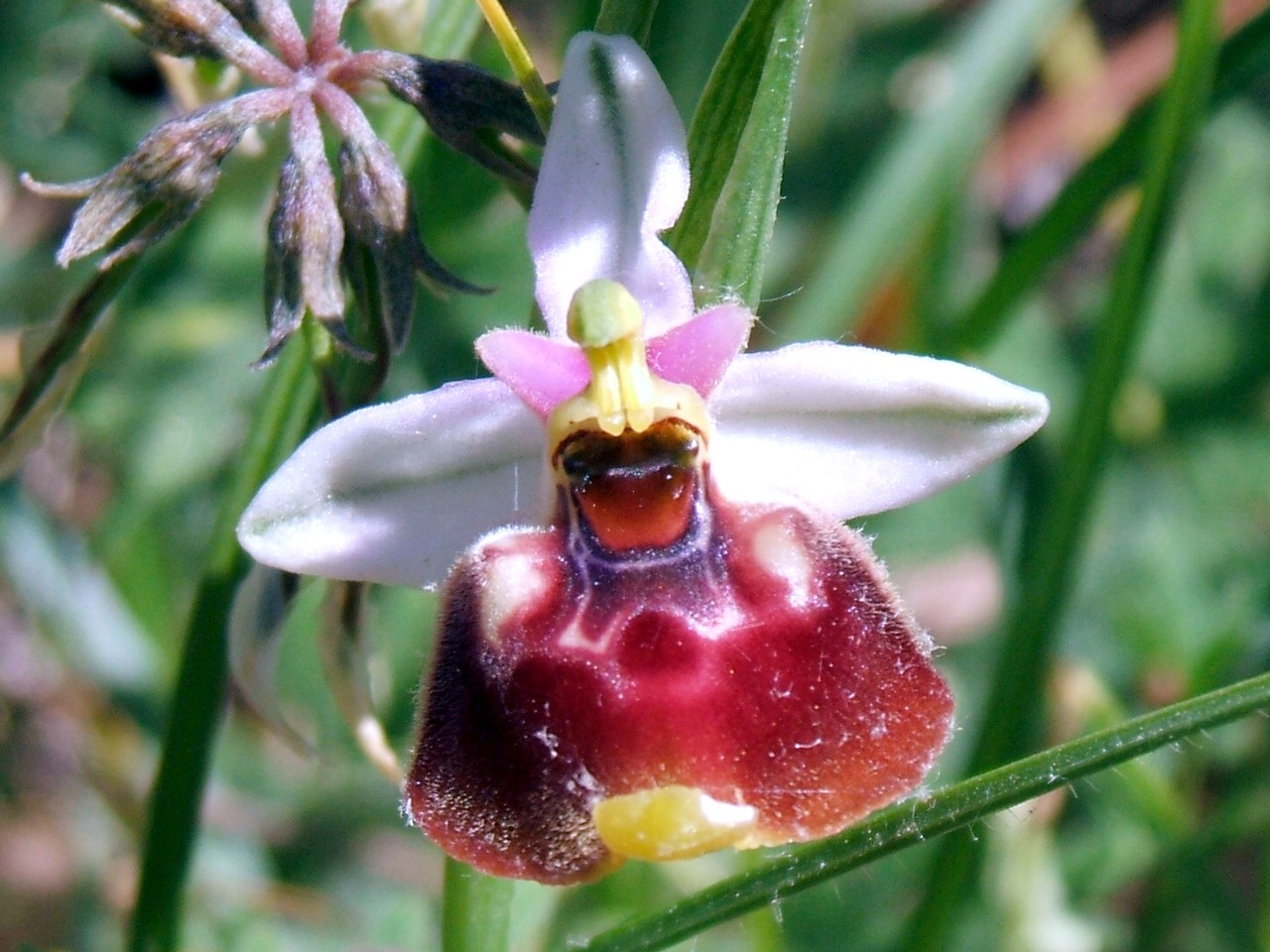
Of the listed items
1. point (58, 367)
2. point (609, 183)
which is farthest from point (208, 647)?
point (609, 183)

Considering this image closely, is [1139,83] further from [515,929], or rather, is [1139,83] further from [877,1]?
[515,929]

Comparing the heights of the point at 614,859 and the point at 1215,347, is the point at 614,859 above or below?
above

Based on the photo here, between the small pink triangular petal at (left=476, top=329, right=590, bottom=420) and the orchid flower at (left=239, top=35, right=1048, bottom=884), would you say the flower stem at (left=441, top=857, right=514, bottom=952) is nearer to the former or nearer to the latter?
the orchid flower at (left=239, top=35, right=1048, bottom=884)

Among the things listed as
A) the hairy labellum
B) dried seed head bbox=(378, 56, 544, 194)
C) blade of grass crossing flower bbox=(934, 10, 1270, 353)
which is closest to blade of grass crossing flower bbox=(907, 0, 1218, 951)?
blade of grass crossing flower bbox=(934, 10, 1270, 353)

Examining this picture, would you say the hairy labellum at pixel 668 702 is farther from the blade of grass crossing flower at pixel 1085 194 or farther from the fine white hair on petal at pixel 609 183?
the blade of grass crossing flower at pixel 1085 194

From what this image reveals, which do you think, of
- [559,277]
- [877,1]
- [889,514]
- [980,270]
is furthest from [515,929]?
[877,1]
